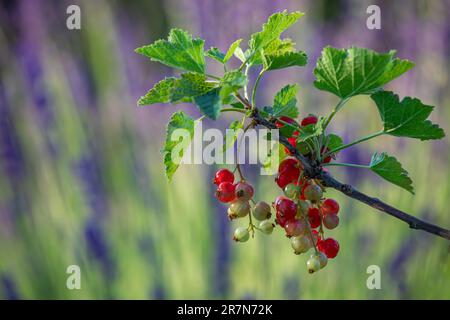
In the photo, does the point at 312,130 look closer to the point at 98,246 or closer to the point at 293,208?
the point at 293,208

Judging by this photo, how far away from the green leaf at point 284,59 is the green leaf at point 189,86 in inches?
1.9

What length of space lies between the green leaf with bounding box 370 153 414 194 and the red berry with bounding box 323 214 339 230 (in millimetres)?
48

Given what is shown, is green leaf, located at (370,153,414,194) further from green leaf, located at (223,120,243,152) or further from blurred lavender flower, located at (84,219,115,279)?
blurred lavender flower, located at (84,219,115,279)

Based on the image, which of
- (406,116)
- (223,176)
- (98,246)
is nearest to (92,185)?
(98,246)

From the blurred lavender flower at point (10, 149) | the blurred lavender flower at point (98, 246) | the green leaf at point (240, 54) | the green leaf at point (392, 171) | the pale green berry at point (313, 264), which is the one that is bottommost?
the blurred lavender flower at point (98, 246)

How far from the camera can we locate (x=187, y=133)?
1.32 feet

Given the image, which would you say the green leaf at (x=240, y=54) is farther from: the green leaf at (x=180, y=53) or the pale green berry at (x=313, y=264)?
the pale green berry at (x=313, y=264)

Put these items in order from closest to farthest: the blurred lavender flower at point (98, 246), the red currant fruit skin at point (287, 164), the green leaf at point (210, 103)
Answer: the green leaf at point (210, 103) → the red currant fruit skin at point (287, 164) → the blurred lavender flower at point (98, 246)

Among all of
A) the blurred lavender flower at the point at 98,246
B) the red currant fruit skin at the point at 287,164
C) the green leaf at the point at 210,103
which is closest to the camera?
the green leaf at the point at 210,103

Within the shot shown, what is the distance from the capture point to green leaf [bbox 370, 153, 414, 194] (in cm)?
Answer: 41

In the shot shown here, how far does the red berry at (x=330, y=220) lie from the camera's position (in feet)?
1.44

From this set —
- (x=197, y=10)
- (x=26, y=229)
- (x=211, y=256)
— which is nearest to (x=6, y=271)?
(x=26, y=229)

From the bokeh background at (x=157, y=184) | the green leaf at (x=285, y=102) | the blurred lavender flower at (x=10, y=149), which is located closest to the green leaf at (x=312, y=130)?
the green leaf at (x=285, y=102)

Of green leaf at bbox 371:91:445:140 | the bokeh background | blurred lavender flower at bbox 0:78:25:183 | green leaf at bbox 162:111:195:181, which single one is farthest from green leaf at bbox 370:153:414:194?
blurred lavender flower at bbox 0:78:25:183
